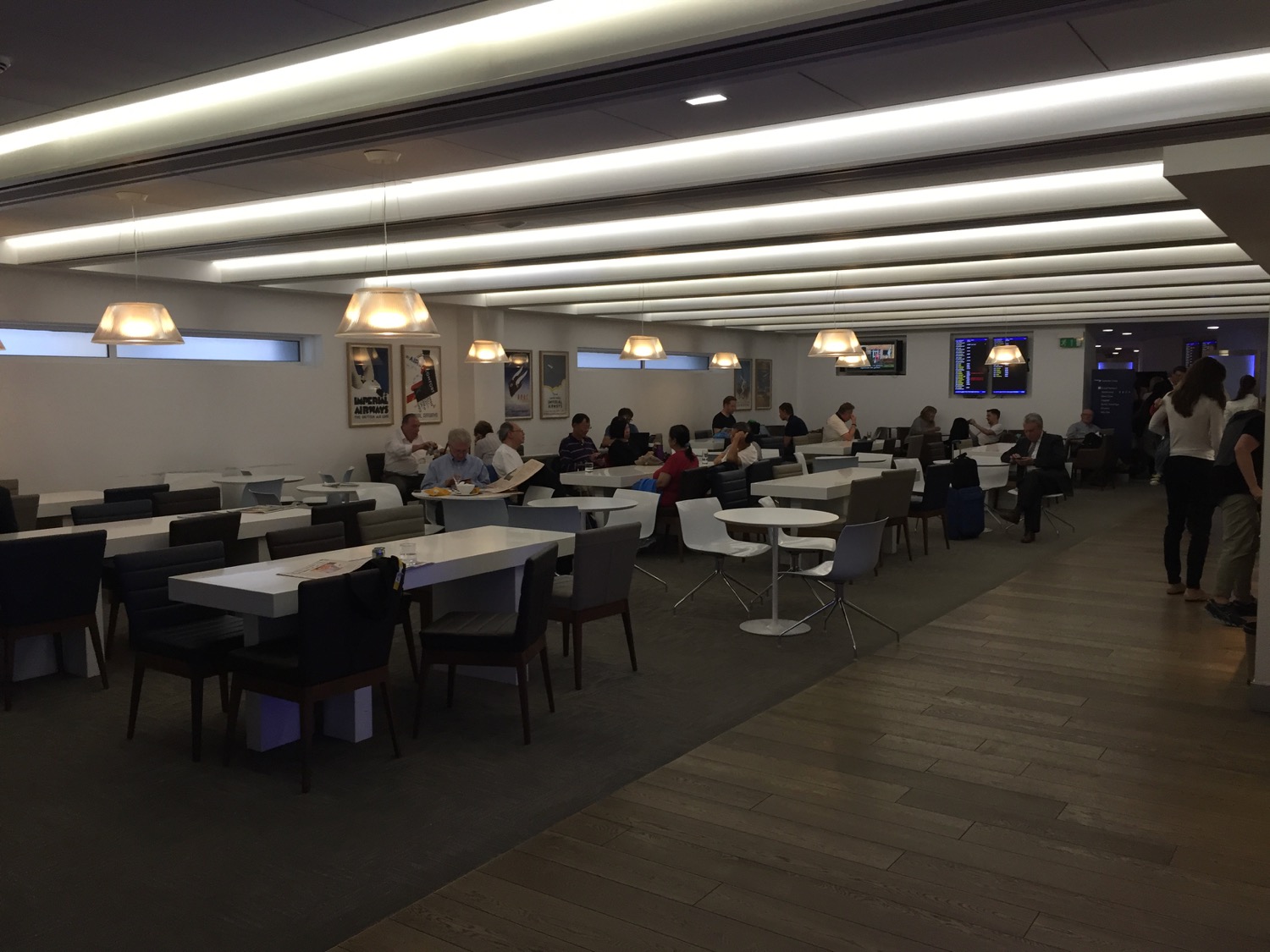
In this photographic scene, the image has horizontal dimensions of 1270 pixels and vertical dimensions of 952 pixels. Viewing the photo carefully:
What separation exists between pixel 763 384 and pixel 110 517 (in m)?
15.2

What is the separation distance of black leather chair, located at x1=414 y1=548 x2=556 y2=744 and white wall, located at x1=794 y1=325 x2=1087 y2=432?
15.8 meters

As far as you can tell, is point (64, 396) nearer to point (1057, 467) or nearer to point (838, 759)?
point (838, 759)

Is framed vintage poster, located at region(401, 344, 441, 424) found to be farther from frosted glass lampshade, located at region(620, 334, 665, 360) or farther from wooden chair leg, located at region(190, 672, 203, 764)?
wooden chair leg, located at region(190, 672, 203, 764)

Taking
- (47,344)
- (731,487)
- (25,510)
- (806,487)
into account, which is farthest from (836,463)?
(47,344)

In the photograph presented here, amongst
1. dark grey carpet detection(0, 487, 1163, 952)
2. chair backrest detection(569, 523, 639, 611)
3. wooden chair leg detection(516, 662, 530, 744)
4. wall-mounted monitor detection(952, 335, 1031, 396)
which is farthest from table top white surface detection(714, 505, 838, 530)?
wall-mounted monitor detection(952, 335, 1031, 396)

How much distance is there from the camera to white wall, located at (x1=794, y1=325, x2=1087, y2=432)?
18.2 meters

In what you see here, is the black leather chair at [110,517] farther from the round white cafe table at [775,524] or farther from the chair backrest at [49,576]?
the round white cafe table at [775,524]

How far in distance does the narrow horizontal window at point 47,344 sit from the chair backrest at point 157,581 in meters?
5.27

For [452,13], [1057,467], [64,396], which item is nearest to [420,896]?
[452,13]

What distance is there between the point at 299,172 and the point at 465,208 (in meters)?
1.07

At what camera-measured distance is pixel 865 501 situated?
7.88 m

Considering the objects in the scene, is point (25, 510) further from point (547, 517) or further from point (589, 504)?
point (589, 504)

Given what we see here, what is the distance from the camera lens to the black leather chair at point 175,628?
435 cm

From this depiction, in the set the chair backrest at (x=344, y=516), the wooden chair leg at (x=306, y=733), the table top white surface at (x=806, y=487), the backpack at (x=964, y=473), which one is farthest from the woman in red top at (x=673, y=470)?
the wooden chair leg at (x=306, y=733)
